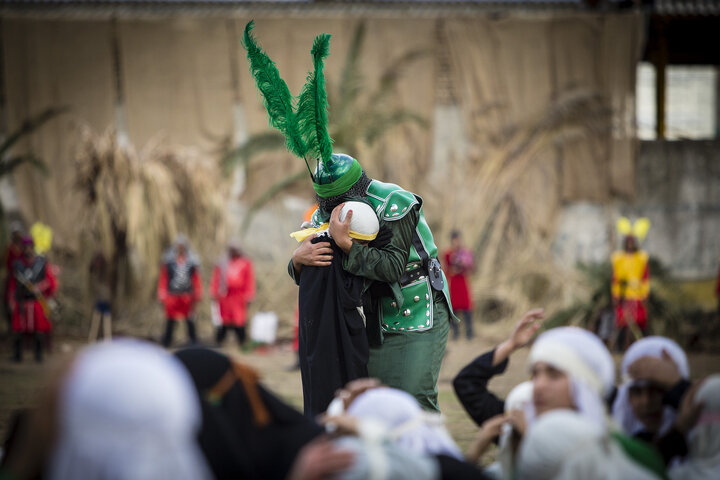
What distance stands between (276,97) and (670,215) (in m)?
11.8

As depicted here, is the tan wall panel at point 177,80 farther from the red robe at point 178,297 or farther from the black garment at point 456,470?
the black garment at point 456,470

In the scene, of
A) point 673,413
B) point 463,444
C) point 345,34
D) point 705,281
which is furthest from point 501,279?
point 673,413

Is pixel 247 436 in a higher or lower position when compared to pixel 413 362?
higher

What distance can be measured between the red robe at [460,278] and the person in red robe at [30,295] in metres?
5.46

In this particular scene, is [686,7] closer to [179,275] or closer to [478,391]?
[179,275]

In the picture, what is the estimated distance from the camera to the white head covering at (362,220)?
3.90 m

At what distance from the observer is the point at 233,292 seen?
12141 mm

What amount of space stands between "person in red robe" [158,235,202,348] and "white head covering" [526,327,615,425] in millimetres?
9867

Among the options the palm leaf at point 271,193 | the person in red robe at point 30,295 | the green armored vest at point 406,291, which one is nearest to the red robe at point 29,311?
the person in red robe at point 30,295

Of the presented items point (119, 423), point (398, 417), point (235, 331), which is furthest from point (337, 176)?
point (235, 331)

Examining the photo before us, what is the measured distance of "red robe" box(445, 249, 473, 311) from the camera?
12414 millimetres

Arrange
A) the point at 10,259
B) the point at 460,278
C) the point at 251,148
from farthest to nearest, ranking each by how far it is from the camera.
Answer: the point at 251,148 < the point at 460,278 < the point at 10,259

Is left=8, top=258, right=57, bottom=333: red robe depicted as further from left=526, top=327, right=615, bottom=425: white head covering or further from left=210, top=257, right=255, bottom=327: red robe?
left=526, top=327, right=615, bottom=425: white head covering

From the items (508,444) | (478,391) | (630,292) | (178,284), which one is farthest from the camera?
(178,284)
